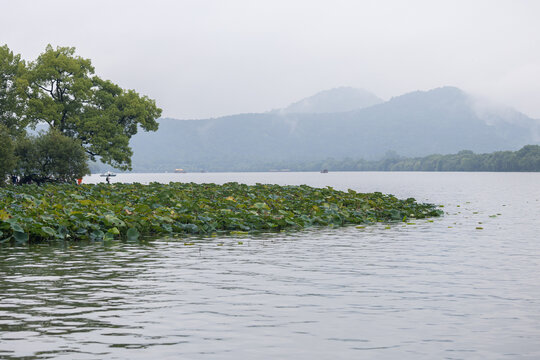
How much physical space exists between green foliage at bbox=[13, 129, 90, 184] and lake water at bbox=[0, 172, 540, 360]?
40.3 meters

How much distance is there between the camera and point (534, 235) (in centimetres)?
2855

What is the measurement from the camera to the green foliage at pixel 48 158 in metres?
59.5

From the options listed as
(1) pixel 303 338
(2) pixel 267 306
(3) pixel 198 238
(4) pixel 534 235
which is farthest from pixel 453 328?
(4) pixel 534 235

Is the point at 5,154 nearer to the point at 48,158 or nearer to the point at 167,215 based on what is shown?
the point at 48,158

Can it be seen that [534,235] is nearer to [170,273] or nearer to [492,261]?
[492,261]

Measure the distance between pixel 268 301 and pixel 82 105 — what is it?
63.6 m

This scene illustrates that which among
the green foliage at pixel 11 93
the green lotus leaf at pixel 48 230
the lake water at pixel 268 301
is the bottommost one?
the lake water at pixel 268 301

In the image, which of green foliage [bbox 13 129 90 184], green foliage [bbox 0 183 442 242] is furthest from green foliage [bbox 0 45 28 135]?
green foliage [bbox 0 183 442 242]

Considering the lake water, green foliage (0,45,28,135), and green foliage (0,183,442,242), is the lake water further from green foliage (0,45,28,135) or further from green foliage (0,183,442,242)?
green foliage (0,45,28,135)

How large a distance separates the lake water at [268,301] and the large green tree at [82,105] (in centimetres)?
5031

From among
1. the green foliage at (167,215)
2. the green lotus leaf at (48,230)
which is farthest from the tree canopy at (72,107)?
the green lotus leaf at (48,230)

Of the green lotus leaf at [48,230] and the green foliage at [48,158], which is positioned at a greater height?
the green foliage at [48,158]

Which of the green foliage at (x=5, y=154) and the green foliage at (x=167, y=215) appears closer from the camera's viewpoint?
the green foliage at (x=167, y=215)

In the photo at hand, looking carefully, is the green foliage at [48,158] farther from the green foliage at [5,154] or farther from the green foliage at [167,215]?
the green foliage at [167,215]
